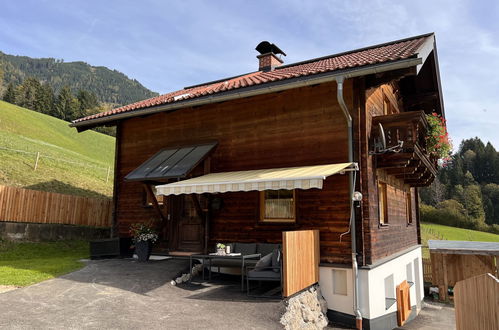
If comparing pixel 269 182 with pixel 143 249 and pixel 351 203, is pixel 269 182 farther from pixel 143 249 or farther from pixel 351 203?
pixel 143 249

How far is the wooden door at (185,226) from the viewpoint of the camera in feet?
39.6

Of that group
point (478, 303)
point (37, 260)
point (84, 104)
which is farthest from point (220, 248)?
point (84, 104)

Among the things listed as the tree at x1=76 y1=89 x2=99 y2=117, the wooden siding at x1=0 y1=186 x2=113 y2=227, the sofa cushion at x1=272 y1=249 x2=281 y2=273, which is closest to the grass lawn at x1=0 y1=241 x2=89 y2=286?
the wooden siding at x1=0 y1=186 x2=113 y2=227

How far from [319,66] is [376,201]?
16.0ft

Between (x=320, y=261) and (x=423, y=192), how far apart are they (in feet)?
268

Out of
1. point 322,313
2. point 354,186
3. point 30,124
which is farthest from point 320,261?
point 30,124

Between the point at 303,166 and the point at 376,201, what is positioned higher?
the point at 303,166

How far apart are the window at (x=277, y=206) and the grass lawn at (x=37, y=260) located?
19.1ft

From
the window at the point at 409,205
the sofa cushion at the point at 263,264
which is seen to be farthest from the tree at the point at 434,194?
the sofa cushion at the point at 263,264

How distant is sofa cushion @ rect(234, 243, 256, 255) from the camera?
10.5 meters

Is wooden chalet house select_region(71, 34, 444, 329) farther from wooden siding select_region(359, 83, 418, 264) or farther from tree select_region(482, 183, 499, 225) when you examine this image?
tree select_region(482, 183, 499, 225)

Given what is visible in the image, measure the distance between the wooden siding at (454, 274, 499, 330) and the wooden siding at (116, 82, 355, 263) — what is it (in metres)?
5.12

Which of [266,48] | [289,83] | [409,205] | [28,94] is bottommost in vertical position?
[409,205]

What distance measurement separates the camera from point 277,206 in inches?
429
